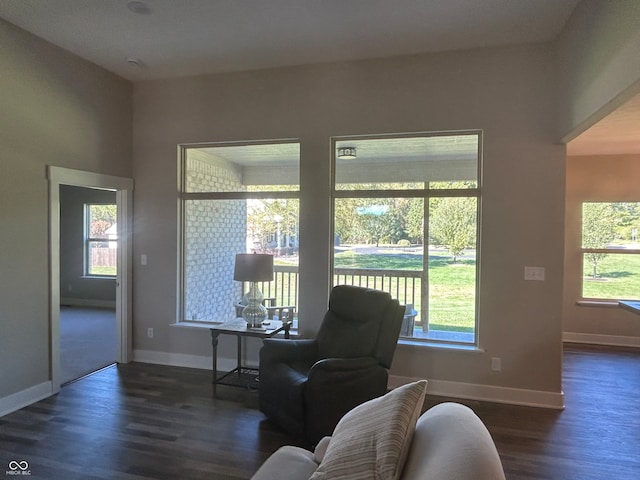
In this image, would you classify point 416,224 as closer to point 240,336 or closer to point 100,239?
point 240,336

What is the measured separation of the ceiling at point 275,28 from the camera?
2996 millimetres

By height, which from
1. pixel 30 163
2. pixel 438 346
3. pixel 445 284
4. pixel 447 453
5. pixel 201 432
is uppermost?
pixel 30 163

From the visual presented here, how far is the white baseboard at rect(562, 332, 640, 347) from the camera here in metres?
5.36

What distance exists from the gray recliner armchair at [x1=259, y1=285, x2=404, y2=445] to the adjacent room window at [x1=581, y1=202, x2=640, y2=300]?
398cm

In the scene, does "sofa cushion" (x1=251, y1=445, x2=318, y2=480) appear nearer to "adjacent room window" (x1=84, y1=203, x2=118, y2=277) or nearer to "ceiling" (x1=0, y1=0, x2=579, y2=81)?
"ceiling" (x1=0, y1=0, x2=579, y2=81)

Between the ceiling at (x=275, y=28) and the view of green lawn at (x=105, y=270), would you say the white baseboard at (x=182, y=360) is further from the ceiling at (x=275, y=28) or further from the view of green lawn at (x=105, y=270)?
the view of green lawn at (x=105, y=270)

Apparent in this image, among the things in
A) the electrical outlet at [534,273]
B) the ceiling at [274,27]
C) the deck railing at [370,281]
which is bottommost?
the deck railing at [370,281]

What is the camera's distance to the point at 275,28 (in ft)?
10.9

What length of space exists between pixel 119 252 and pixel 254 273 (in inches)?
69.8

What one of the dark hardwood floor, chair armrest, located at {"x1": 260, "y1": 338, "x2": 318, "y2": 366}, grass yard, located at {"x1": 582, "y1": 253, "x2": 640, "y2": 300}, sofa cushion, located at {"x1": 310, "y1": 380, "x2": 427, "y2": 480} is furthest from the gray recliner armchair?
grass yard, located at {"x1": 582, "y1": 253, "x2": 640, "y2": 300}

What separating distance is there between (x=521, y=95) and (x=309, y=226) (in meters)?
2.27

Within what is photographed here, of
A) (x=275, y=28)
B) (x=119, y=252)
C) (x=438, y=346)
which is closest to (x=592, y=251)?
(x=438, y=346)

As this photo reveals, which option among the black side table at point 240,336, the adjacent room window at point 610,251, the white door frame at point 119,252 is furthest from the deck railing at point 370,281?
the adjacent room window at point 610,251

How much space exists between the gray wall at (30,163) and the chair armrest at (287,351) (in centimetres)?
205
